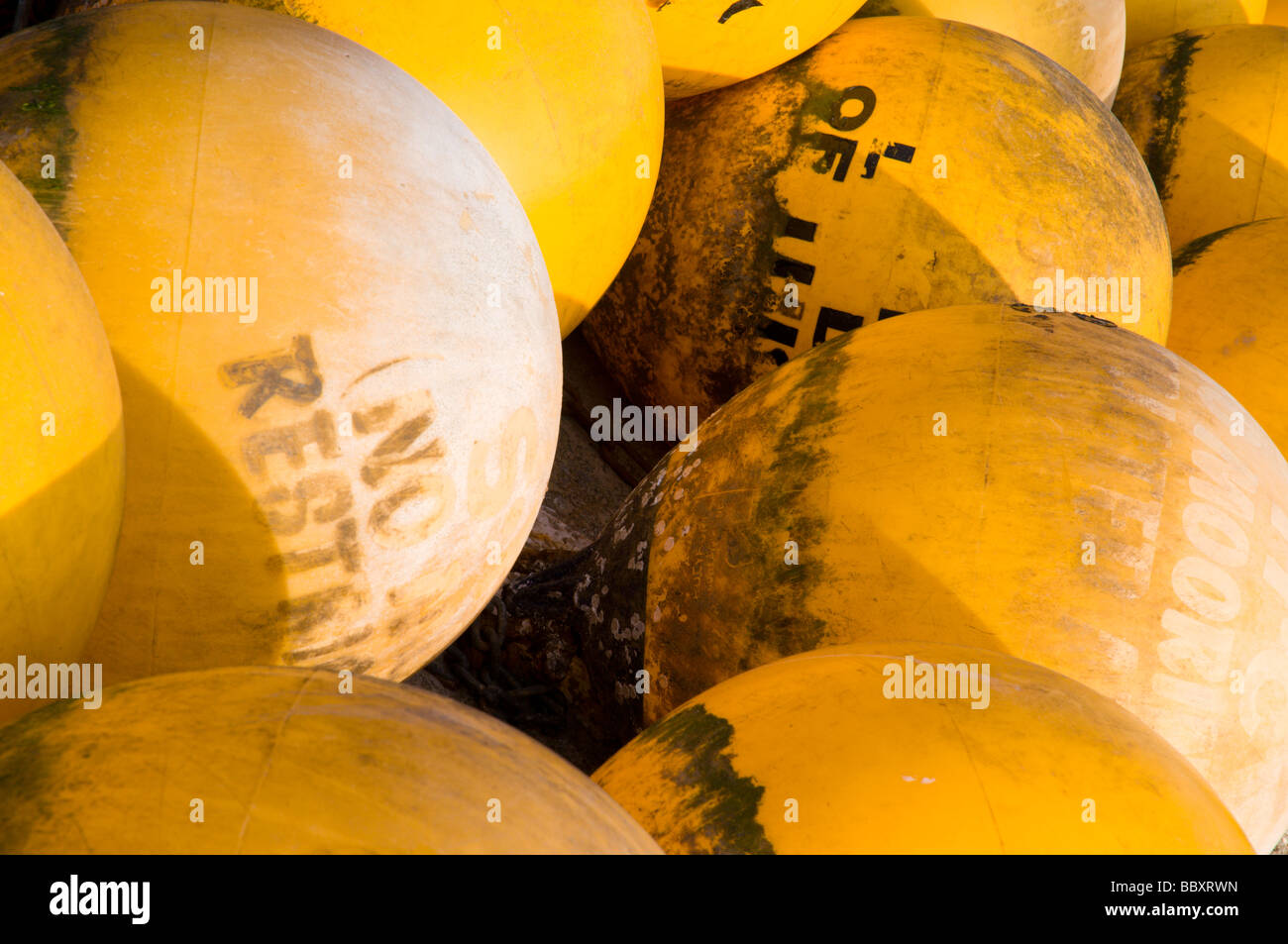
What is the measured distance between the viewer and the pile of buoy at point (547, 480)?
1.25 m

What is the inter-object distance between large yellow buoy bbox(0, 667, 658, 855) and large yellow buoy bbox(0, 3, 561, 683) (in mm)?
470

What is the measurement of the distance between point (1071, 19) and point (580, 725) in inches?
103

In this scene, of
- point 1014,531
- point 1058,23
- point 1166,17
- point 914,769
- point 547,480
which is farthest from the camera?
point 1166,17

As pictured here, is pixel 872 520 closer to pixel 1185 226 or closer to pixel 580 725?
pixel 580 725

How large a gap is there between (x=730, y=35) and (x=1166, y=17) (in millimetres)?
2803

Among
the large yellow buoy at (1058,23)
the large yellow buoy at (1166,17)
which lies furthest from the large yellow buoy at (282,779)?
the large yellow buoy at (1166,17)

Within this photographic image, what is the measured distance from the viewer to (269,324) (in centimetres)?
164

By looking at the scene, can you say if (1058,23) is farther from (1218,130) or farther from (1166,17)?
(1166,17)

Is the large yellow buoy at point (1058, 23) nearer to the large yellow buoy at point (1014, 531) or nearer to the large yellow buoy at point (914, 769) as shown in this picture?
the large yellow buoy at point (1014, 531)

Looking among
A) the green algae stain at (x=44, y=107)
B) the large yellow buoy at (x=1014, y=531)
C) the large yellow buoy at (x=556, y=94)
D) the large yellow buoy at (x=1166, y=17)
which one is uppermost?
the large yellow buoy at (x=1166, y=17)

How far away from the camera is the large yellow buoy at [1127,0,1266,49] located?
4.88 meters

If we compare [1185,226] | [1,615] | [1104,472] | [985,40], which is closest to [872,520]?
[1104,472]

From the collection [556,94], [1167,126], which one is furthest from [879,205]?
[1167,126]

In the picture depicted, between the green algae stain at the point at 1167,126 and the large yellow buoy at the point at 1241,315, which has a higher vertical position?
the green algae stain at the point at 1167,126
